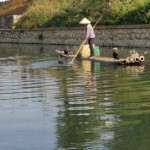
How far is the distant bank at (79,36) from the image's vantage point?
3119cm

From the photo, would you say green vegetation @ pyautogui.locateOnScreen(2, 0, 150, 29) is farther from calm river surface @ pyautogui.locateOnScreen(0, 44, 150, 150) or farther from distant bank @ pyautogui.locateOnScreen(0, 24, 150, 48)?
calm river surface @ pyautogui.locateOnScreen(0, 44, 150, 150)

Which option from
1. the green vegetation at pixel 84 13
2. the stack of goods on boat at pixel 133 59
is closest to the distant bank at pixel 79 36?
the green vegetation at pixel 84 13

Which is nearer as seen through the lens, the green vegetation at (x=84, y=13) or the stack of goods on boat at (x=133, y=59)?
the stack of goods on boat at (x=133, y=59)

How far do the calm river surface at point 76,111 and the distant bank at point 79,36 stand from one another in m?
13.1

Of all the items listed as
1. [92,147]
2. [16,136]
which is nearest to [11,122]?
[16,136]

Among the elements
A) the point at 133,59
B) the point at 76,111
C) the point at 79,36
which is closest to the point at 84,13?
the point at 79,36

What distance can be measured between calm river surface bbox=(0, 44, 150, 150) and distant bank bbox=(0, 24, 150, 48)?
13.1 meters

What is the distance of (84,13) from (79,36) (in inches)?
91.5

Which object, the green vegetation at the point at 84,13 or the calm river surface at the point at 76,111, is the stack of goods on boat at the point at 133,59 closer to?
the calm river surface at the point at 76,111

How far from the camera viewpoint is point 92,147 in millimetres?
7891

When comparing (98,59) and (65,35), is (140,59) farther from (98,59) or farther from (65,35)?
(65,35)

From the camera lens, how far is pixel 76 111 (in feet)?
35.4

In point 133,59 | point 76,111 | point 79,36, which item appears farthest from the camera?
point 79,36

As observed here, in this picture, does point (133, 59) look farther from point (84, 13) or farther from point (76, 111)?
point (84, 13)
